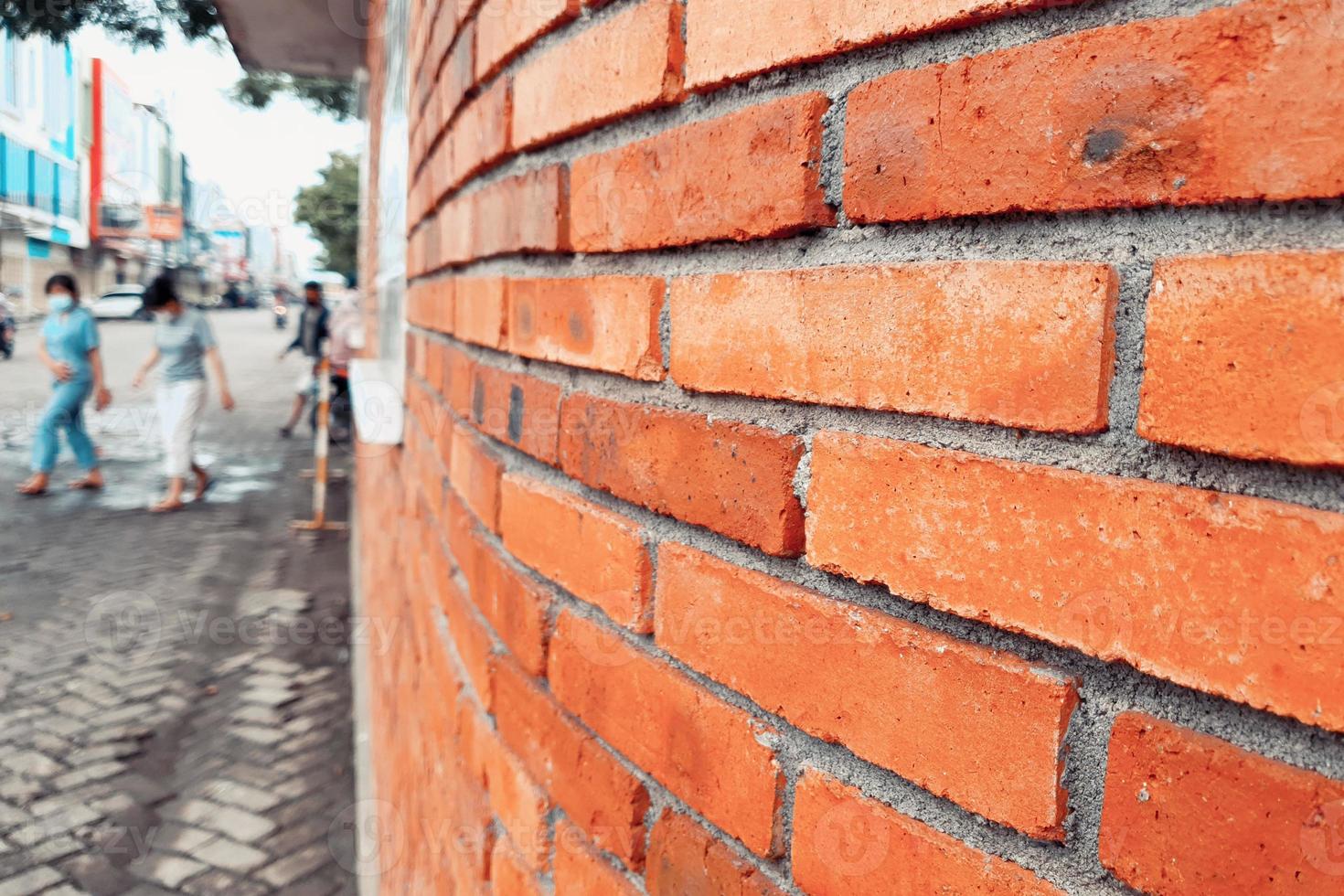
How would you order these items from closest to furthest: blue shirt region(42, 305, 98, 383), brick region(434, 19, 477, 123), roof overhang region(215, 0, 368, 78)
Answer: brick region(434, 19, 477, 123)
roof overhang region(215, 0, 368, 78)
blue shirt region(42, 305, 98, 383)

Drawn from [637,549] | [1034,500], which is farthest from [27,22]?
[1034,500]

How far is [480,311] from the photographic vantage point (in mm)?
1397

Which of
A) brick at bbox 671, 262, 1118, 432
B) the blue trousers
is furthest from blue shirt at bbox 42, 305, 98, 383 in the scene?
brick at bbox 671, 262, 1118, 432

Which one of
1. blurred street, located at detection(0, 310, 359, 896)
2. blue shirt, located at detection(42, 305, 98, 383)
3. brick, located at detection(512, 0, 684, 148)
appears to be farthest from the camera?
blue shirt, located at detection(42, 305, 98, 383)

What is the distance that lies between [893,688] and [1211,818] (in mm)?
198

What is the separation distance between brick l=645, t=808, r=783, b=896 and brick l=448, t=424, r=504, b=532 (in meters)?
0.50

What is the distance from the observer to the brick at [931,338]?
1.78 feet

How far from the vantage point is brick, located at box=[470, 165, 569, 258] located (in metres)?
1.05

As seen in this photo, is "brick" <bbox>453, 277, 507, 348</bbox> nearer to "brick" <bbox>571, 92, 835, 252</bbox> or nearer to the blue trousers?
"brick" <bbox>571, 92, 835, 252</bbox>

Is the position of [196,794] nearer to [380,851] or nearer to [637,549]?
[380,851]

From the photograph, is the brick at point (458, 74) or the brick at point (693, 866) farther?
the brick at point (458, 74)

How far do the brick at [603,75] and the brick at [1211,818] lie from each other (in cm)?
62

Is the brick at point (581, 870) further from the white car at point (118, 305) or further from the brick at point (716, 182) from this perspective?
the white car at point (118, 305)
